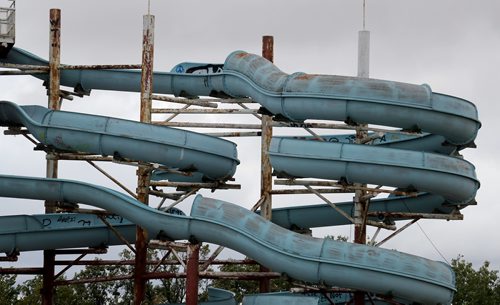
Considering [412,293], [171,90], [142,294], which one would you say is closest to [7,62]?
[171,90]

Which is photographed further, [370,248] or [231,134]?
[231,134]

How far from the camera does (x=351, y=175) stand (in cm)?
6606

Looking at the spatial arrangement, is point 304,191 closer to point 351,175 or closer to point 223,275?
point 223,275

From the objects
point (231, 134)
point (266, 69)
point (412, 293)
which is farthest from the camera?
point (231, 134)

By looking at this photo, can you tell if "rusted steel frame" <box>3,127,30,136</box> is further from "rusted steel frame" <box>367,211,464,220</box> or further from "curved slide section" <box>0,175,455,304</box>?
"rusted steel frame" <box>367,211,464,220</box>

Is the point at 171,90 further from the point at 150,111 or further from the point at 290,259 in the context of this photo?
the point at 290,259

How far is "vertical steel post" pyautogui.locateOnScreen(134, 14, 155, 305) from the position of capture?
238 ft

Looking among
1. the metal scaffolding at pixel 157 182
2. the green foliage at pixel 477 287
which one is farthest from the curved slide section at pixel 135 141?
the green foliage at pixel 477 287

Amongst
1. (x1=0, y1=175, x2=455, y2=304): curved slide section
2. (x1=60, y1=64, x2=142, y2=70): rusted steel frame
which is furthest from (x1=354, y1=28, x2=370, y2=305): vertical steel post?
(x1=60, y1=64, x2=142, y2=70): rusted steel frame

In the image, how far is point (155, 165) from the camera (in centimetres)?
7081

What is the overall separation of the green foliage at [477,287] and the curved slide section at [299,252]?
125ft

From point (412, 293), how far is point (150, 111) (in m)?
14.3

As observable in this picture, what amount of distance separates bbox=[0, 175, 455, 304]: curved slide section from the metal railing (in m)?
8.85

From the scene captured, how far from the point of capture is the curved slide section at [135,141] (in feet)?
228
